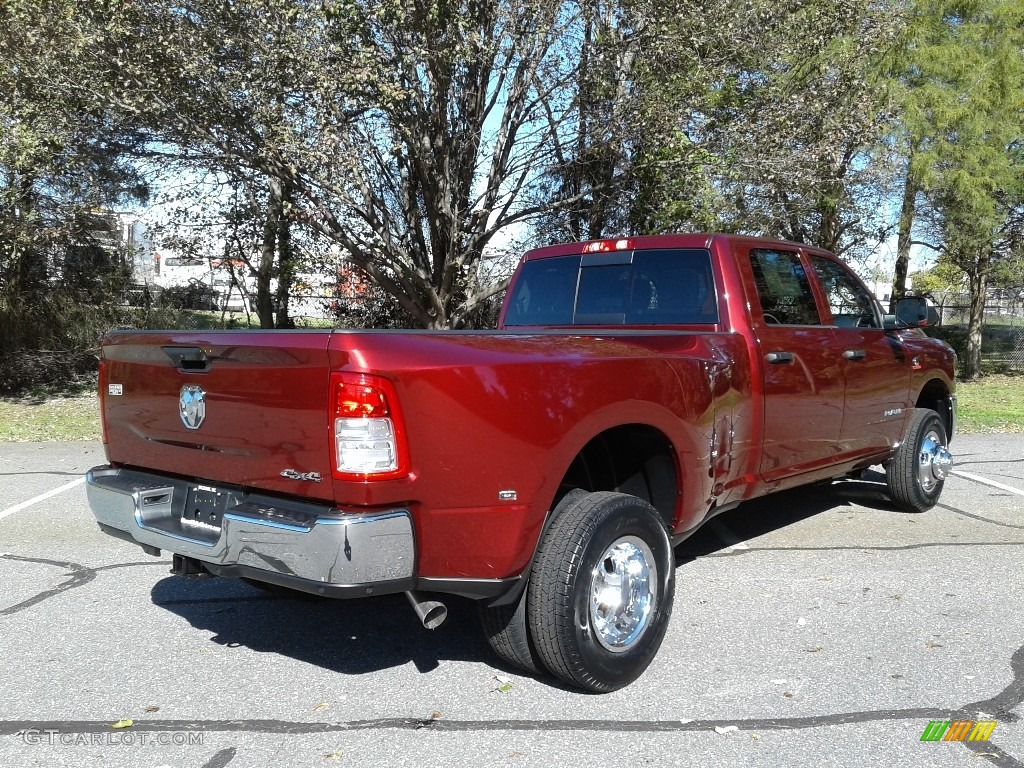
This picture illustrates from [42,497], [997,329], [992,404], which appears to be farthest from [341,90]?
[997,329]

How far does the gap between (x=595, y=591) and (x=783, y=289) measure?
246cm

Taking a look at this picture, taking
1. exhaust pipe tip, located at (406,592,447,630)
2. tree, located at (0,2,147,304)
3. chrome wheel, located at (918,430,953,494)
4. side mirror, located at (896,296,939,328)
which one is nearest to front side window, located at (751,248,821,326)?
side mirror, located at (896,296,939,328)

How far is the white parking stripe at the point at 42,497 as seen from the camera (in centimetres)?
695

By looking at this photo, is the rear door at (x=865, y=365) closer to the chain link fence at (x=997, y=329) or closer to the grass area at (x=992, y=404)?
the grass area at (x=992, y=404)

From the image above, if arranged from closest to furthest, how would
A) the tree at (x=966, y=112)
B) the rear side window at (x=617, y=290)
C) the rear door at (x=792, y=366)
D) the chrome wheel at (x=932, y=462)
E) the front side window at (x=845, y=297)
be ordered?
the rear door at (x=792, y=366)
the rear side window at (x=617, y=290)
the front side window at (x=845, y=297)
the chrome wheel at (x=932, y=462)
the tree at (x=966, y=112)

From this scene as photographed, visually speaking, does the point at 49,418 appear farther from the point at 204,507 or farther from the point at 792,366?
the point at 792,366

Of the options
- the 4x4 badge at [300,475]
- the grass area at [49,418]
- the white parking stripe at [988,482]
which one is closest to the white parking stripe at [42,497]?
the grass area at [49,418]

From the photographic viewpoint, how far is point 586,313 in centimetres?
543

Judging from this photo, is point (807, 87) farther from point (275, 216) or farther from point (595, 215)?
point (275, 216)

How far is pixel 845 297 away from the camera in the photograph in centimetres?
589

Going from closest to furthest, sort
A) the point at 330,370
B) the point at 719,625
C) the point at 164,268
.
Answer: the point at 330,370 < the point at 719,625 < the point at 164,268

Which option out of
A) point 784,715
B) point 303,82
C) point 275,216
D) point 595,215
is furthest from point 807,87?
point 784,715

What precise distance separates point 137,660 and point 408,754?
154 cm

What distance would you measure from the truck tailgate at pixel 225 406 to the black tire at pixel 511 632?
890 mm
